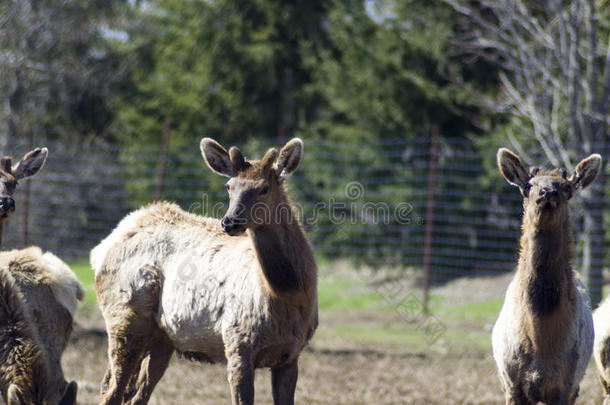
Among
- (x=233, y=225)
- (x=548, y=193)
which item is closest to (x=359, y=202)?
(x=233, y=225)

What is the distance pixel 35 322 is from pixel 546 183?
12.4ft

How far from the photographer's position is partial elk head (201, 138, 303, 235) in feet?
16.9

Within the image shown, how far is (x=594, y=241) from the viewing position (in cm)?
1003

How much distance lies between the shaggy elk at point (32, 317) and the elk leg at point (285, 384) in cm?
140

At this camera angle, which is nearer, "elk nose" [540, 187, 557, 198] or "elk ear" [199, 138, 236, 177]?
"elk nose" [540, 187, 557, 198]

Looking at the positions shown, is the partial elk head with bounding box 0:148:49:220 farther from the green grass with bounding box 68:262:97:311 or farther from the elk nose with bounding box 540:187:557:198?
the green grass with bounding box 68:262:97:311

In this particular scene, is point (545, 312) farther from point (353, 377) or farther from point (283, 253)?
point (353, 377)

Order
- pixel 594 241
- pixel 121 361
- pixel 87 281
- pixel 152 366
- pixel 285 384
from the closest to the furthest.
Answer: pixel 285 384 → pixel 121 361 → pixel 152 366 → pixel 594 241 → pixel 87 281

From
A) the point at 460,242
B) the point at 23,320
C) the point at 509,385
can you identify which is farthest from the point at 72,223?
the point at 509,385

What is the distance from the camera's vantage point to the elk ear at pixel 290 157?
17.8 feet

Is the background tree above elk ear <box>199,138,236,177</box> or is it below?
above

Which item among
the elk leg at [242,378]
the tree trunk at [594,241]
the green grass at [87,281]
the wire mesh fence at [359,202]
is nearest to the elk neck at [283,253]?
the elk leg at [242,378]

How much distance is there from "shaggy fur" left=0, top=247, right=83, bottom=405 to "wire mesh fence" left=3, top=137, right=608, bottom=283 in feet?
20.1

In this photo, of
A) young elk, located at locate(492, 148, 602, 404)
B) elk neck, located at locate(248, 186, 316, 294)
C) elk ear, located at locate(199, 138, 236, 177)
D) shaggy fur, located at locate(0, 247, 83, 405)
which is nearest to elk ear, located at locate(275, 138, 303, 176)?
elk neck, located at locate(248, 186, 316, 294)
